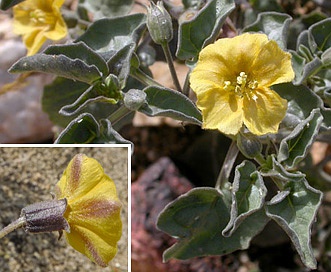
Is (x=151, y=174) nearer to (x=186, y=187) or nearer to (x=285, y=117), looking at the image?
(x=186, y=187)

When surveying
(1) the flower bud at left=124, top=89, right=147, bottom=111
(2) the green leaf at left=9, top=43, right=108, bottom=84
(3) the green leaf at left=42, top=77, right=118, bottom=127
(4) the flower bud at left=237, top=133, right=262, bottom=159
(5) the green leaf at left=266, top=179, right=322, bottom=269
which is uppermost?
(2) the green leaf at left=9, top=43, right=108, bottom=84

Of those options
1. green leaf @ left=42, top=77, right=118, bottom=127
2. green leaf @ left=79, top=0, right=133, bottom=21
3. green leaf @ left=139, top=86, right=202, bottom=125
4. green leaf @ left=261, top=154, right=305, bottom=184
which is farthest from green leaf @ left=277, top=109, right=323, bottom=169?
green leaf @ left=79, top=0, right=133, bottom=21

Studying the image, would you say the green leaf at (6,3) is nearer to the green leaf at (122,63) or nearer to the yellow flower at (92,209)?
the green leaf at (122,63)

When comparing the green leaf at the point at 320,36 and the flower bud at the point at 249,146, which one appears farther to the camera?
the green leaf at the point at 320,36

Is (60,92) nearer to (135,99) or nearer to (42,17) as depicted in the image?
(42,17)

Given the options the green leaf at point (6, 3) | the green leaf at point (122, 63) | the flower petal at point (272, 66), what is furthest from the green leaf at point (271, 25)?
the green leaf at point (6, 3)

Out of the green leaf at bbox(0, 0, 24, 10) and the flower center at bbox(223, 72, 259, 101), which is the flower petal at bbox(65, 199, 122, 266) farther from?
the green leaf at bbox(0, 0, 24, 10)

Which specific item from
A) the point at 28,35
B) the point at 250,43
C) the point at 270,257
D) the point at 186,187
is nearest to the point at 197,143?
the point at 186,187
